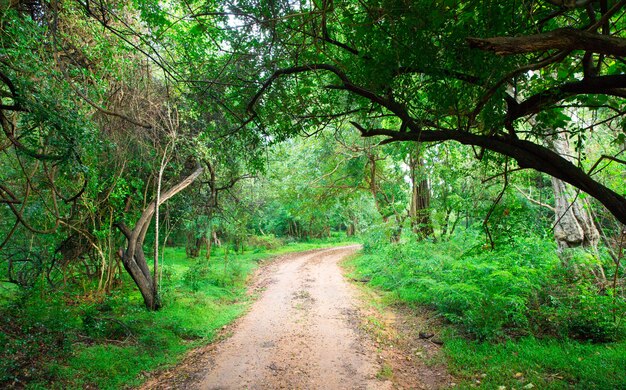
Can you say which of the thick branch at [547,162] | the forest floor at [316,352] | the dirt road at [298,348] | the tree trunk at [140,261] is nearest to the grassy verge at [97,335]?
the tree trunk at [140,261]

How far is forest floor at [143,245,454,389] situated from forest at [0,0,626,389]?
0.53 m

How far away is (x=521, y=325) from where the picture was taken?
6137 millimetres

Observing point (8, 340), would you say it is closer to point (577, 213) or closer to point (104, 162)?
point (104, 162)

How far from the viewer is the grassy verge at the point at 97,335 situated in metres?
5.02

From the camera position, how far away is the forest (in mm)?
3588

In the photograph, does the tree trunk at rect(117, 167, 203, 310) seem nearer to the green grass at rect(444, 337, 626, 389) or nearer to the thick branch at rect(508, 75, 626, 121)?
the green grass at rect(444, 337, 626, 389)

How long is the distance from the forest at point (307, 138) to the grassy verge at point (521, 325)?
4cm

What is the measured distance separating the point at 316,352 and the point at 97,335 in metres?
4.18

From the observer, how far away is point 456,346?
6148 mm

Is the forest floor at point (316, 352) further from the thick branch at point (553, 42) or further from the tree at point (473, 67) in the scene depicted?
the thick branch at point (553, 42)

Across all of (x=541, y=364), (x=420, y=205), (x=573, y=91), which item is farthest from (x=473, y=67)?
(x=420, y=205)

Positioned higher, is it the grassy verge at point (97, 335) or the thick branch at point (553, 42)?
the thick branch at point (553, 42)

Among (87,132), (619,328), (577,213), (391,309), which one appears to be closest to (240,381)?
(87,132)

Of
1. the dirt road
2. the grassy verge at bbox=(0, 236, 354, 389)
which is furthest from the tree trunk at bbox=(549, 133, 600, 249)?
the grassy verge at bbox=(0, 236, 354, 389)
